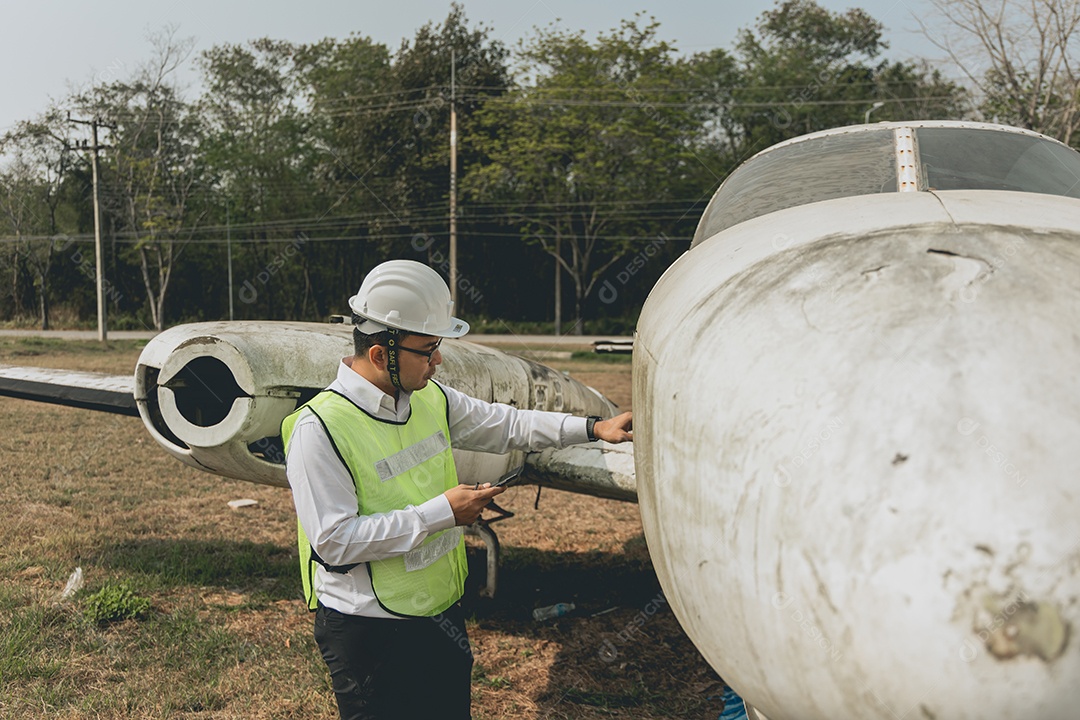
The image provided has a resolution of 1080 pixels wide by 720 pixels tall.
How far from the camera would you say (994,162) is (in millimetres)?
3795

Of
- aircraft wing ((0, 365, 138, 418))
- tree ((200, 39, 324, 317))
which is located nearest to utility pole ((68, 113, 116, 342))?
tree ((200, 39, 324, 317))

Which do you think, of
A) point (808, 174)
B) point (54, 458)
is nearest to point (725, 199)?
point (808, 174)

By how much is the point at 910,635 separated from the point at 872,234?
3.36 ft

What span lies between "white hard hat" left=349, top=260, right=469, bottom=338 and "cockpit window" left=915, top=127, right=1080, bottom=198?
79.3 inches

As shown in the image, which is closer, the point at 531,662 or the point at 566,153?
the point at 531,662

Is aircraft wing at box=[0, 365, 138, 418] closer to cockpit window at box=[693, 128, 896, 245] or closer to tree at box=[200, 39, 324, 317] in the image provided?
cockpit window at box=[693, 128, 896, 245]

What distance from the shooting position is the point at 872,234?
216 centimetres

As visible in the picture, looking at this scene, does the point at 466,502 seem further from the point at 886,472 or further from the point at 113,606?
the point at 113,606

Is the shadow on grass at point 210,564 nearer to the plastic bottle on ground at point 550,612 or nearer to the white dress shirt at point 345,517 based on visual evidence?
the plastic bottle on ground at point 550,612

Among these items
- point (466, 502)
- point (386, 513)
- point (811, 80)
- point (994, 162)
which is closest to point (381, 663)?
point (386, 513)

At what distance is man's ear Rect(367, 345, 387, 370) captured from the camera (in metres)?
3.00

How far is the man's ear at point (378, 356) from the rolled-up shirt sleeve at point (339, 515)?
0.99 feet

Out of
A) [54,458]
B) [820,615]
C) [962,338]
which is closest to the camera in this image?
[820,615]

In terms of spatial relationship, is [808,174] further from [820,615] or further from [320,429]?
[820,615]
